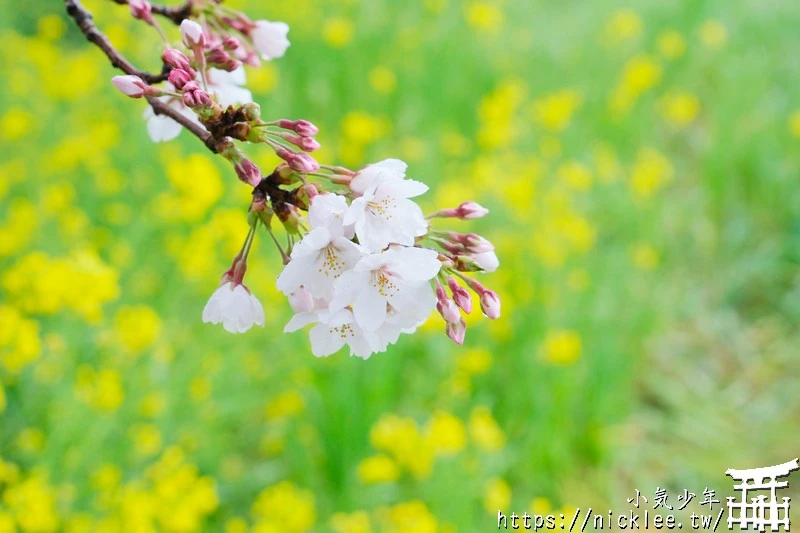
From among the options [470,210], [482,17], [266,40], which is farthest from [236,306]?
[482,17]

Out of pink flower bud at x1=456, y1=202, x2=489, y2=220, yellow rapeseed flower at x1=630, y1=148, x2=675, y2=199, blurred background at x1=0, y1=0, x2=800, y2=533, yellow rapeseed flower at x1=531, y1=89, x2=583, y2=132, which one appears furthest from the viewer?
yellow rapeseed flower at x1=531, y1=89, x2=583, y2=132

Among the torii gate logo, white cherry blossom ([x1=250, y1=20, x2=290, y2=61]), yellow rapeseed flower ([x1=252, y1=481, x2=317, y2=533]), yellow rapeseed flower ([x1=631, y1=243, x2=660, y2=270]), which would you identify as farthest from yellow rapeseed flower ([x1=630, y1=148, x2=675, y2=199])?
white cherry blossom ([x1=250, y1=20, x2=290, y2=61])

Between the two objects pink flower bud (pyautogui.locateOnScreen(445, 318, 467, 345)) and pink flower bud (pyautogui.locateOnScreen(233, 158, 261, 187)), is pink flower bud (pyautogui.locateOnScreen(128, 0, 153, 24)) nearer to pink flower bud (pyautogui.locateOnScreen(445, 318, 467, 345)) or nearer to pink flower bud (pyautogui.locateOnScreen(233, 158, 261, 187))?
pink flower bud (pyautogui.locateOnScreen(233, 158, 261, 187))

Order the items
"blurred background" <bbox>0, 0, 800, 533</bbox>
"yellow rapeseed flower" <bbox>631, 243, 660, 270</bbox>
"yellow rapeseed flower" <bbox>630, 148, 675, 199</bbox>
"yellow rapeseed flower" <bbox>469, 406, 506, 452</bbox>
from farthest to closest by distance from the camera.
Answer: "yellow rapeseed flower" <bbox>630, 148, 675, 199</bbox> < "yellow rapeseed flower" <bbox>631, 243, 660, 270</bbox> < "yellow rapeseed flower" <bbox>469, 406, 506, 452</bbox> < "blurred background" <bbox>0, 0, 800, 533</bbox>

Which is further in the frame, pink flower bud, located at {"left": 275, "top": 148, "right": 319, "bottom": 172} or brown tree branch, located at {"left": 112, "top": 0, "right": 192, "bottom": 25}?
brown tree branch, located at {"left": 112, "top": 0, "right": 192, "bottom": 25}

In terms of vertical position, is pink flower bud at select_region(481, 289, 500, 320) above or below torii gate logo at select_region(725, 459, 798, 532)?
below

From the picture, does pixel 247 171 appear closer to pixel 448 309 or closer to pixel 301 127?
pixel 301 127
